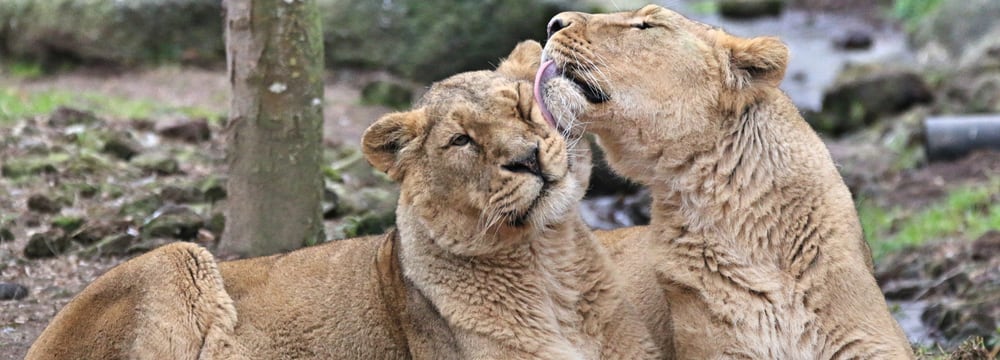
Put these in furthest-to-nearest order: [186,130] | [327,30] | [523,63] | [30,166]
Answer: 1. [327,30]
2. [186,130]
3. [30,166]
4. [523,63]

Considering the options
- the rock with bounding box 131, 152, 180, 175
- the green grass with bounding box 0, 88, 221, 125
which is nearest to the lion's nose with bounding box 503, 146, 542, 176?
the rock with bounding box 131, 152, 180, 175

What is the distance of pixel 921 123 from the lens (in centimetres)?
1336

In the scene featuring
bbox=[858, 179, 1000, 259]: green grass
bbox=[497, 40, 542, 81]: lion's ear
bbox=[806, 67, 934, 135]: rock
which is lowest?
bbox=[806, 67, 934, 135]: rock

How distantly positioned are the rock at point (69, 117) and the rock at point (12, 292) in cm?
373

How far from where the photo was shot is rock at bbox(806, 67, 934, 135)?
598 inches

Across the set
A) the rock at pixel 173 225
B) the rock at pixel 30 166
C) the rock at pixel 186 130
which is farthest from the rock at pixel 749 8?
the rock at pixel 173 225

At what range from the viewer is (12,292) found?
7039 millimetres

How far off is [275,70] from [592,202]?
16.5 ft

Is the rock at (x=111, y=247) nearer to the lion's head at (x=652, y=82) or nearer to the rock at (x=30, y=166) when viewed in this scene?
the rock at (x=30, y=166)

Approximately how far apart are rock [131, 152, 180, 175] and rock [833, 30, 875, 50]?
14361mm

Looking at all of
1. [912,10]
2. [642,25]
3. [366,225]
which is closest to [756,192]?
[642,25]

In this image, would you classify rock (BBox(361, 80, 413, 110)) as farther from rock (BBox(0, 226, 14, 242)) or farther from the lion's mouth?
the lion's mouth

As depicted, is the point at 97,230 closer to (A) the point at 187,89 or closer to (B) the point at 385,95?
(A) the point at 187,89

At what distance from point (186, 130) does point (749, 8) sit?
15640mm
